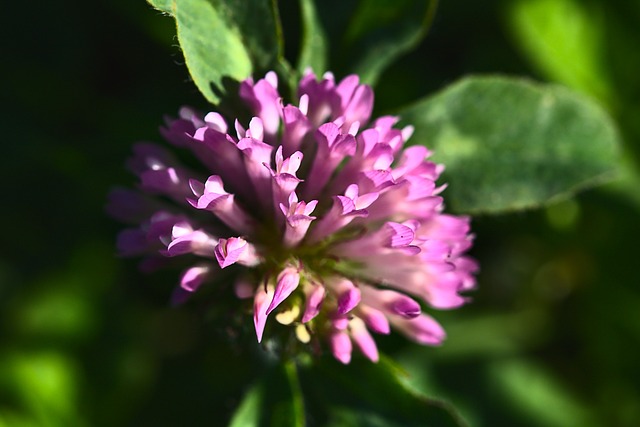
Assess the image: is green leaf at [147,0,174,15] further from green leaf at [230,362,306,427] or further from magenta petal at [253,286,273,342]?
green leaf at [230,362,306,427]

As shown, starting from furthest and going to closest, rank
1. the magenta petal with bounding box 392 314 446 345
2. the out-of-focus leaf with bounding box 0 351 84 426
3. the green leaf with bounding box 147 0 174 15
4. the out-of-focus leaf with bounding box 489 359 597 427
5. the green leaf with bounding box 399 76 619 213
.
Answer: the out-of-focus leaf with bounding box 489 359 597 427 → the out-of-focus leaf with bounding box 0 351 84 426 → the green leaf with bounding box 399 76 619 213 → the magenta petal with bounding box 392 314 446 345 → the green leaf with bounding box 147 0 174 15

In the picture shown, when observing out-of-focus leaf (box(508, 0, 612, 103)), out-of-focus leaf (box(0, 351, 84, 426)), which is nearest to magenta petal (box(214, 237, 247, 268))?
out-of-focus leaf (box(0, 351, 84, 426))

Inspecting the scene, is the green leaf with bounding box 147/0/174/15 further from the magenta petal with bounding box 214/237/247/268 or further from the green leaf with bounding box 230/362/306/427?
the green leaf with bounding box 230/362/306/427

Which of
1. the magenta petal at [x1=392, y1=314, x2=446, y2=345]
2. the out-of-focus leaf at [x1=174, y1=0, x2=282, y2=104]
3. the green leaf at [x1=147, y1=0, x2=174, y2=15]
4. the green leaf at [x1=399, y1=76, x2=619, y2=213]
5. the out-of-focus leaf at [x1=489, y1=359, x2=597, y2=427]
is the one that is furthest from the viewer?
the out-of-focus leaf at [x1=489, y1=359, x2=597, y2=427]

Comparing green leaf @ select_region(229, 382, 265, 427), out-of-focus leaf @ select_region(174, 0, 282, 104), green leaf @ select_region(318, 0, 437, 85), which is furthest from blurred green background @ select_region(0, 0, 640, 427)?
out-of-focus leaf @ select_region(174, 0, 282, 104)

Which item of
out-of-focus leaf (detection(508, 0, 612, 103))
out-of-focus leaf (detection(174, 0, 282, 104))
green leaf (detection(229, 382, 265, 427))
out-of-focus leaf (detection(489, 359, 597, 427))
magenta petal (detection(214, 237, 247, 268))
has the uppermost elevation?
out-of-focus leaf (detection(508, 0, 612, 103))

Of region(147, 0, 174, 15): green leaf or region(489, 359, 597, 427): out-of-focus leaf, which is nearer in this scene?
region(147, 0, 174, 15): green leaf

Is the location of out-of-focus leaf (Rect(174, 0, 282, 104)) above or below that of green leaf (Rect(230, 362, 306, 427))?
above
